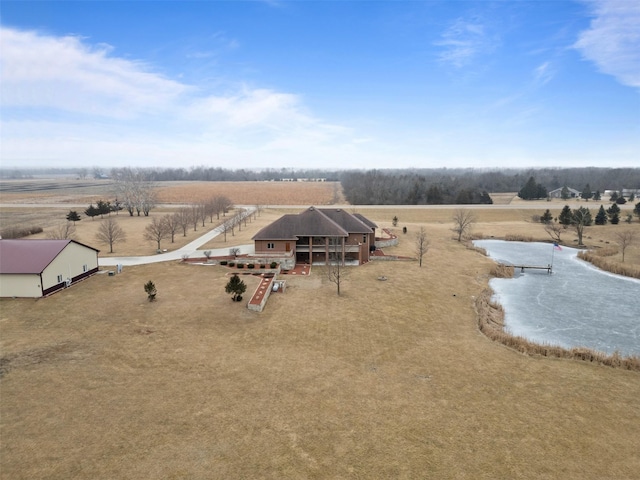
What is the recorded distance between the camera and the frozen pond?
25.9 m

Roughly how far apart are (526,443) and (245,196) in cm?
11972

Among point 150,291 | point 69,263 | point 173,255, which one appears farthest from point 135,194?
point 150,291

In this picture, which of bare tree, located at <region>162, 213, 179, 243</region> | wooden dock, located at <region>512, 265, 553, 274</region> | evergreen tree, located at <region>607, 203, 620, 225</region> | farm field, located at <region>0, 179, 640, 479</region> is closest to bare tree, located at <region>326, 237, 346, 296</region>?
farm field, located at <region>0, 179, 640, 479</region>

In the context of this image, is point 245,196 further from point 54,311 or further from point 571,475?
point 571,475

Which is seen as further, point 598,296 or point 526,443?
point 598,296

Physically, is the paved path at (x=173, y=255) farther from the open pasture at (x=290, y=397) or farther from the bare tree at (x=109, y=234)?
the open pasture at (x=290, y=397)

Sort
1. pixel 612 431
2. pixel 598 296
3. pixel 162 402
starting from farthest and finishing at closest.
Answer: pixel 598 296 → pixel 162 402 → pixel 612 431

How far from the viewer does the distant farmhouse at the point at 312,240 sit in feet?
134

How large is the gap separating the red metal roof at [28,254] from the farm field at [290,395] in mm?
2639

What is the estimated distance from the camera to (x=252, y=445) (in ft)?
47.9

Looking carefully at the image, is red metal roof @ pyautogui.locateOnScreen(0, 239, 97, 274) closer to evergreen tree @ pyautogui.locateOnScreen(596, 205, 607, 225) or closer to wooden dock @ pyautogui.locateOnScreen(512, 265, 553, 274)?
wooden dock @ pyautogui.locateOnScreen(512, 265, 553, 274)

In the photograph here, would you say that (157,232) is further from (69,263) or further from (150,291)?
(150,291)

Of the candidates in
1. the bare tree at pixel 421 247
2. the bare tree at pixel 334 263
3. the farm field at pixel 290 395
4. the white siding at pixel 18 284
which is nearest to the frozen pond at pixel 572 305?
the farm field at pixel 290 395

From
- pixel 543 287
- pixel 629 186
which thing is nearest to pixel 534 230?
pixel 543 287
